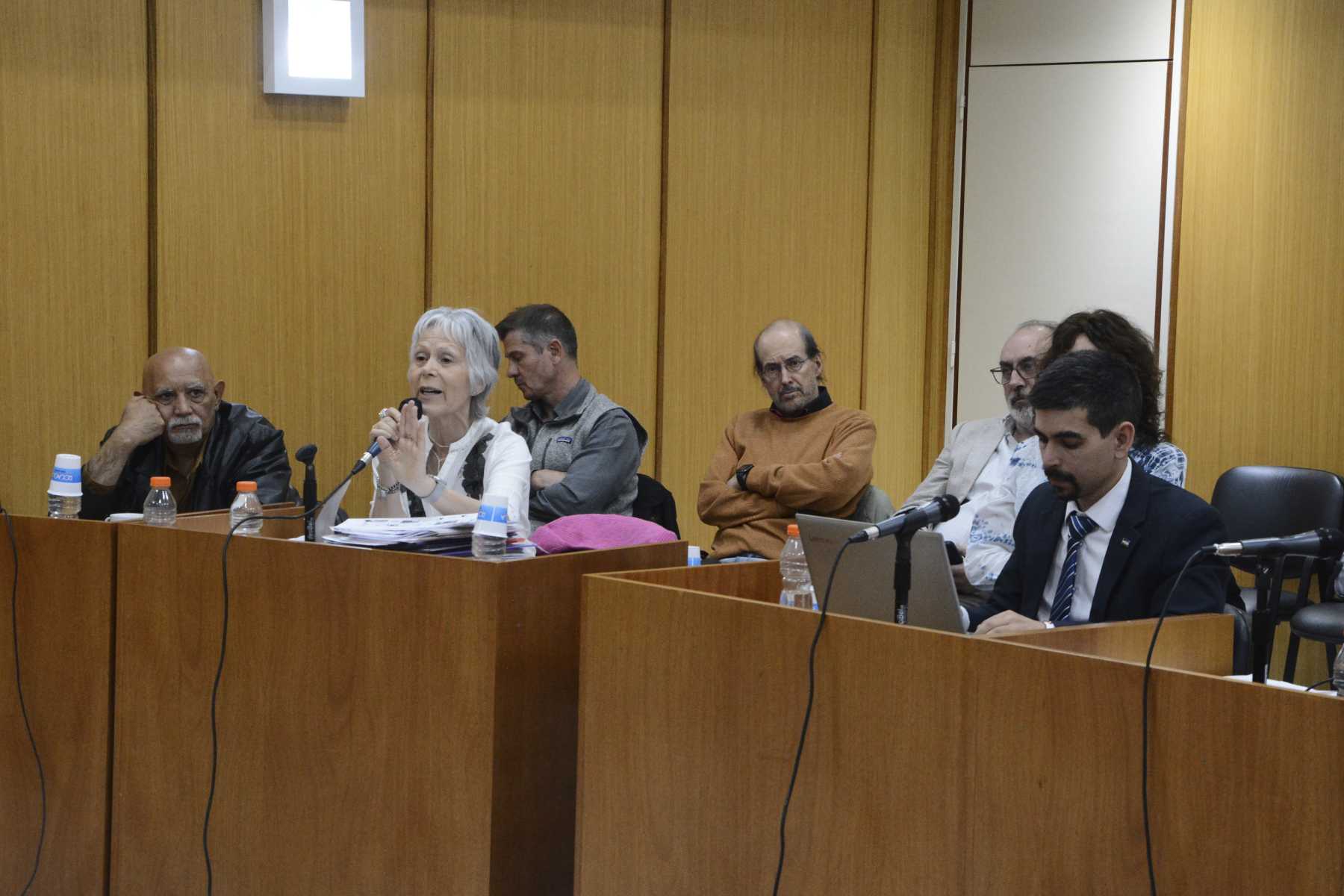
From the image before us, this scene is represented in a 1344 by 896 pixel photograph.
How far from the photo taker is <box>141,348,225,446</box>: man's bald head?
403 centimetres

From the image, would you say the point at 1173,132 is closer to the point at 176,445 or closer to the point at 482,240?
the point at 482,240

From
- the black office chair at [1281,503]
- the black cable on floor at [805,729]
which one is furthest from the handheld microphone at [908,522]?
the black office chair at [1281,503]

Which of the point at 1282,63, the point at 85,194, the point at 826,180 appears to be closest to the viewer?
the point at 85,194

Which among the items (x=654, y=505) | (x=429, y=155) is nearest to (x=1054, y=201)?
(x=654, y=505)

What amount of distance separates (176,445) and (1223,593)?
293 centimetres

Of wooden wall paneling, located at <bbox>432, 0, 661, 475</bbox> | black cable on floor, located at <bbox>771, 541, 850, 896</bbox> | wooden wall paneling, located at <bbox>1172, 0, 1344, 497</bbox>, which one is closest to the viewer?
black cable on floor, located at <bbox>771, 541, 850, 896</bbox>

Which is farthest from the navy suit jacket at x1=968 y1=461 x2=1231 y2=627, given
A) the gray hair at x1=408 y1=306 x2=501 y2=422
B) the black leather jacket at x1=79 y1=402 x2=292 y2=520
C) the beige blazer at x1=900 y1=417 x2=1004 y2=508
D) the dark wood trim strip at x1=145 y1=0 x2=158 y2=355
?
the dark wood trim strip at x1=145 y1=0 x2=158 y2=355

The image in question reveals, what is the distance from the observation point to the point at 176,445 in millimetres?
4055

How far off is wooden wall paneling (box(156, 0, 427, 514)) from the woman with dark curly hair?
2292 millimetres

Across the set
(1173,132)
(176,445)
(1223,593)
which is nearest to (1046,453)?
(1223,593)

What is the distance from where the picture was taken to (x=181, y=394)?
404 cm

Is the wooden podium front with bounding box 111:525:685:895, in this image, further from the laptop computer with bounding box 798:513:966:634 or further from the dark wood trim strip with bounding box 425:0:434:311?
the dark wood trim strip with bounding box 425:0:434:311

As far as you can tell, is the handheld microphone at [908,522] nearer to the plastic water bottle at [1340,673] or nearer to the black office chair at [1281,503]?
the plastic water bottle at [1340,673]

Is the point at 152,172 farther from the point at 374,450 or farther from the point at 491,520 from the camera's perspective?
the point at 491,520
